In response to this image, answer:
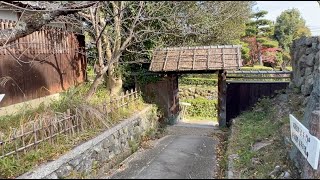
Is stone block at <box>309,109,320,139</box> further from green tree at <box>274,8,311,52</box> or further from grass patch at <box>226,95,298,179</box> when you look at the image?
green tree at <box>274,8,311,52</box>

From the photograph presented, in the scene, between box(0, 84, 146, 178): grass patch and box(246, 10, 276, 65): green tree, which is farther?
box(246, 10, 276, 65): green tree

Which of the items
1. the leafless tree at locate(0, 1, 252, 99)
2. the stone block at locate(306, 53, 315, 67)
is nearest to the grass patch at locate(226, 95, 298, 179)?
the stone block at locate(306, 53, 315, 67)

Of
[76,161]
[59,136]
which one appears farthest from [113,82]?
[76,161]

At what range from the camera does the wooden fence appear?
5281 mm

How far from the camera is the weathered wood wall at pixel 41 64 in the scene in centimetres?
834

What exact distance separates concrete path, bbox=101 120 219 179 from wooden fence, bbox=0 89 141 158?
1365 mm

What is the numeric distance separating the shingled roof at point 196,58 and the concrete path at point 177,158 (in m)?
2.06

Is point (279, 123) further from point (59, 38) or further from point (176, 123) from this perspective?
point (59, 38)

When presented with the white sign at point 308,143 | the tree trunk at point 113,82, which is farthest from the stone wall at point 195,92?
the white sign at point 308,143

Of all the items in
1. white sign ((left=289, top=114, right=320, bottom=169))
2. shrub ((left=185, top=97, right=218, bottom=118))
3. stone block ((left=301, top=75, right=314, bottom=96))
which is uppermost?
stone block ((left=301, top=75, right=314, bottom=96))

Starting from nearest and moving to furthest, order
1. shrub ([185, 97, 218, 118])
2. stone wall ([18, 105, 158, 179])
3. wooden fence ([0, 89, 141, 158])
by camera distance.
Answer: stone wall ([18, 105, 158, 179]) < wooden fence ([0, 89, 141, 158]) < shrub ([185, 97, 218, 118])

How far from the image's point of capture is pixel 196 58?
10.6m

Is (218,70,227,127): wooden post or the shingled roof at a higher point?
the shingled roof

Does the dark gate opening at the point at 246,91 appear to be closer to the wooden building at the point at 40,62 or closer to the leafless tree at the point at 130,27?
the leafless tree at the point at 130,27
